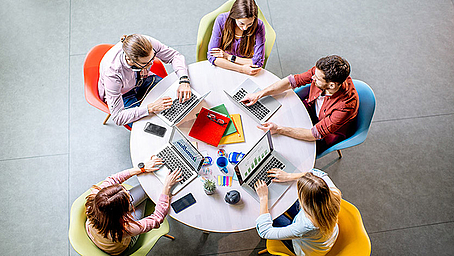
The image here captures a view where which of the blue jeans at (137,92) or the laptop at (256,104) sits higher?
the laptop at (256,104)

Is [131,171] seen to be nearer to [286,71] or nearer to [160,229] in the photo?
[160,229]

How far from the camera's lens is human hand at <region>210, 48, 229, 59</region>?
2.55 meters

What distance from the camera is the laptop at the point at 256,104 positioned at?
2.36 meters

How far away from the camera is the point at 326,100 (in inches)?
91.9

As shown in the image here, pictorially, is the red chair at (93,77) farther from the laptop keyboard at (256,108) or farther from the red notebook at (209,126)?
the laptop keyboard at (256,108)

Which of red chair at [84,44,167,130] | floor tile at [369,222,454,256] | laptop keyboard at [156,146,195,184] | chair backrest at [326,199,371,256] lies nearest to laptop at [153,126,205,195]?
laptop keyboard at [156,146,195,184]

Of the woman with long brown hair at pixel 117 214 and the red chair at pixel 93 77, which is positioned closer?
the woman with long brown hair at pixel 117 214

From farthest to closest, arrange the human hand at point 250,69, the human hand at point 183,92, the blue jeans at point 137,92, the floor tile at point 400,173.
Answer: the floor tile at point 400,173 → the blue jeans at point 137,92 → the human hand at point 250,69 → the human hand at point 183,92

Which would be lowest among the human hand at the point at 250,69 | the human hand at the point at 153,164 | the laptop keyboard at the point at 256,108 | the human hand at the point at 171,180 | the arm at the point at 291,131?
the human hand at the point at 171,180

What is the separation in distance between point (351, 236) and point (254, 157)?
807 mm

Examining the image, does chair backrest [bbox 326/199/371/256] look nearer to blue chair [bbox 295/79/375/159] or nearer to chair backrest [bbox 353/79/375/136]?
blue chair [bbox 295/79/375/159]

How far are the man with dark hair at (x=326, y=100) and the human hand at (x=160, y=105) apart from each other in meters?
0.58

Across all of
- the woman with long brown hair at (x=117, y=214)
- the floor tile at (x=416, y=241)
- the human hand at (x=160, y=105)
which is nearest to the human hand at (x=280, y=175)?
the woman with long brown hair at (x=117, y=214)

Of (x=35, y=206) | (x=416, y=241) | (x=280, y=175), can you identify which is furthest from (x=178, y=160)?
(x=416, y=241)
